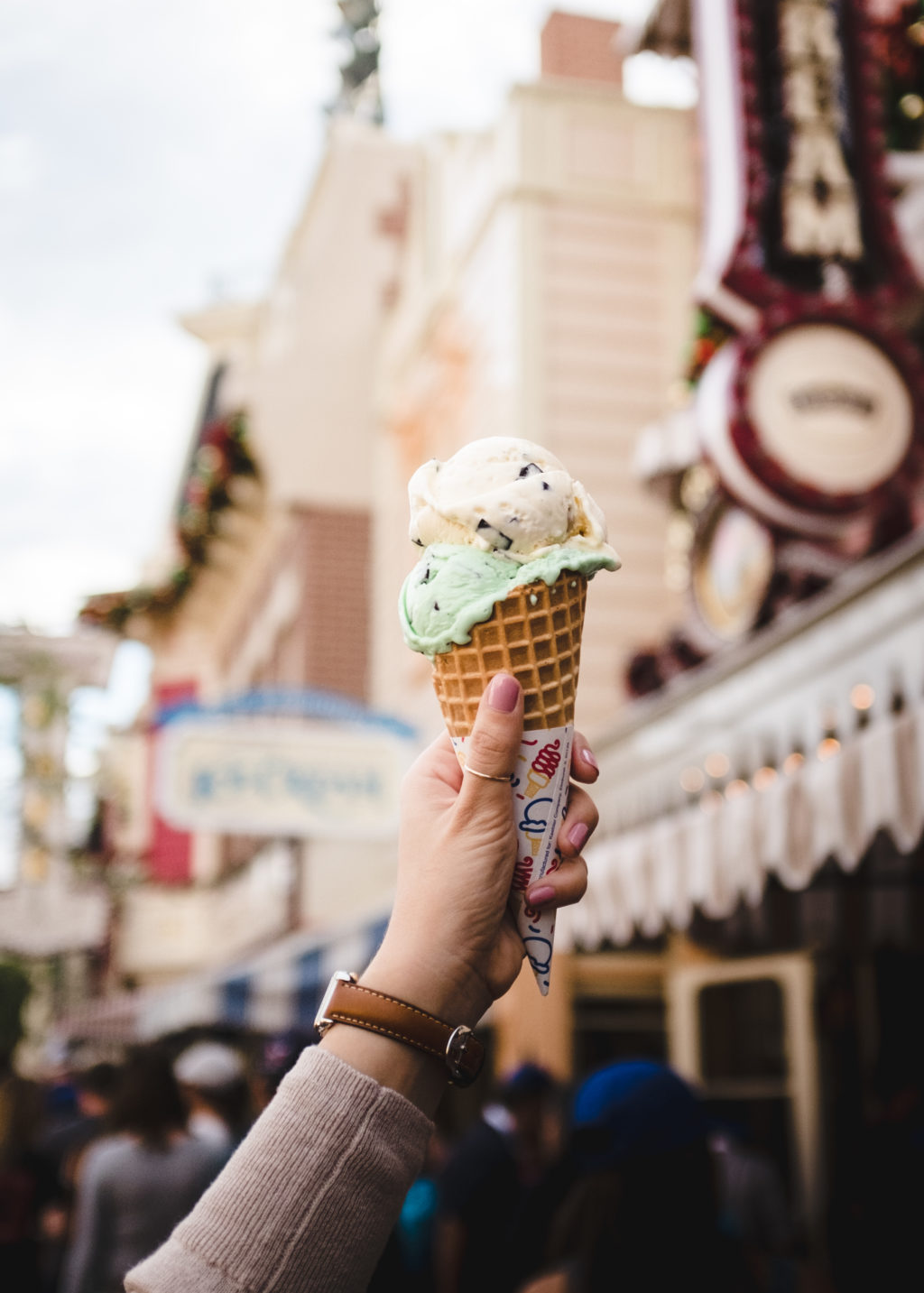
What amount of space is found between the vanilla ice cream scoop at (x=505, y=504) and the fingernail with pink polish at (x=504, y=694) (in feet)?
1.09

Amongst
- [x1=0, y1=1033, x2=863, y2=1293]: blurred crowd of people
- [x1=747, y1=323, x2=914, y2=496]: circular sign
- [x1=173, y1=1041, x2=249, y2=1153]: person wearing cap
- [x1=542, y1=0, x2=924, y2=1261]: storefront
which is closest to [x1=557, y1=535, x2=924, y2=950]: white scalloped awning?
[x1=542, y1=0, x2=924, y2=1261]: storefront

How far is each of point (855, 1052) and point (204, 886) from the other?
16221 millimetres

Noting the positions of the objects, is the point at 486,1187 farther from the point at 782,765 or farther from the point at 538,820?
the point at 538,820

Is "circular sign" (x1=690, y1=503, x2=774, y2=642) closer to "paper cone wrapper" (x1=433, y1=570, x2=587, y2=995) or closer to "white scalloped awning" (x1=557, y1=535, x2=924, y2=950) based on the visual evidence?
"white scalloped awning" (x1=557, y1=535, x2=924, y2=950)

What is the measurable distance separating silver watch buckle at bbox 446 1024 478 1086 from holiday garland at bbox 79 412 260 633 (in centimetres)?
1608

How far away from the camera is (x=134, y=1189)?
3998 millimetres

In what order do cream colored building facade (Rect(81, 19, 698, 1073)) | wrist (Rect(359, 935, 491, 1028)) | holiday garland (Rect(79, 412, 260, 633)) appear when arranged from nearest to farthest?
1. wrist (Rect(359, 935, 491, 1028))
2. cream colored building facade (Rect(81, 19, 698, 1073))
3. holiday garland (Rect(79, 412, 260, 633))

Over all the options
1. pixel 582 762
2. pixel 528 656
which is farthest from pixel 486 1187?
pixel 528 656

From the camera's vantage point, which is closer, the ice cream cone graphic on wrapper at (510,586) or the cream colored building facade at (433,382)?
the ice cream cone graphic on wrapper at (510,586)

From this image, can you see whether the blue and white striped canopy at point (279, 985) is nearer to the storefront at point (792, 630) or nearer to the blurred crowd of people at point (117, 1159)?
the storefront at point (792, 630)

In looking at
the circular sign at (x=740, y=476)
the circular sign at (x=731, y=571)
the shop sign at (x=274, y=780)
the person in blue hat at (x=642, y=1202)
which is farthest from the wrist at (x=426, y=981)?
the shop sign at (x=274, y=780)

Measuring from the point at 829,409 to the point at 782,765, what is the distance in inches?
80.7

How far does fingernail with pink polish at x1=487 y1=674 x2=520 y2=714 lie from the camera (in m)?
1.44

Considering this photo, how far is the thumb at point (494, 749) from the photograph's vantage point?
55.4 inches
